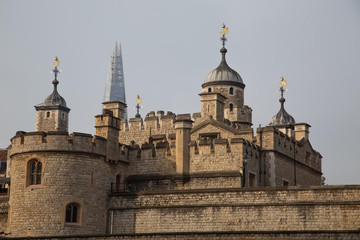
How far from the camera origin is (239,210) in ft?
155

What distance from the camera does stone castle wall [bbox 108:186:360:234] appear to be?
1764 inches

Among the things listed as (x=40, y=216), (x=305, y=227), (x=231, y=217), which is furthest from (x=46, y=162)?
(x=305, y=227)

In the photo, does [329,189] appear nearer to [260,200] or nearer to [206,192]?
[260,200]

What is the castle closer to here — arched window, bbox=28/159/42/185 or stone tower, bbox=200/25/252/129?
arched window, bbox=28/159/42/185

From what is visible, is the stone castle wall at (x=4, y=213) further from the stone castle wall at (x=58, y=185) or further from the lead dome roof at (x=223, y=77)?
the lead dome roof at (x=223, y=77)

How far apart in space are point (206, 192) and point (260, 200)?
3.40 metres

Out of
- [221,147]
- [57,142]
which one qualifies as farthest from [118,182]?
[221,147]

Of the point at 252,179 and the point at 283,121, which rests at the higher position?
the point at 283,121

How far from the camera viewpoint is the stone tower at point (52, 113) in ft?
296

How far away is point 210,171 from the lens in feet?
172

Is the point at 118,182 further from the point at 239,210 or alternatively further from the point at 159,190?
the point at 239,210

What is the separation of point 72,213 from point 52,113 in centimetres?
4300

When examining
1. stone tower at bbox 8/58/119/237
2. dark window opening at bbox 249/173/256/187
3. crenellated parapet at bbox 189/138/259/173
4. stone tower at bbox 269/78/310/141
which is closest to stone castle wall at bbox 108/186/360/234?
stone tower at bbox 8/58/119/237

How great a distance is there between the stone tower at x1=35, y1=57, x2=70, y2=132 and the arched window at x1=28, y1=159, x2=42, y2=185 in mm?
40118
